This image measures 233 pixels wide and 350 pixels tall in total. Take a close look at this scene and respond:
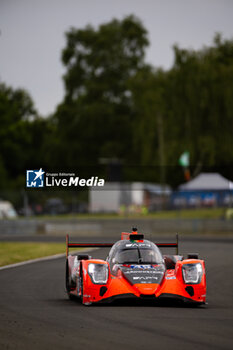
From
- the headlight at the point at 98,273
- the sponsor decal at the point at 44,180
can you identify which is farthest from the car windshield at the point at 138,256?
Answer: the sponsor decal at the point at 44,180

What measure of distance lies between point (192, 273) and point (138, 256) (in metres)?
1.12

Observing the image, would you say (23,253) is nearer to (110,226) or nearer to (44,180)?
(44,180)

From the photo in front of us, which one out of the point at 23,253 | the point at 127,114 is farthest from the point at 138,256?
the point at 127,114

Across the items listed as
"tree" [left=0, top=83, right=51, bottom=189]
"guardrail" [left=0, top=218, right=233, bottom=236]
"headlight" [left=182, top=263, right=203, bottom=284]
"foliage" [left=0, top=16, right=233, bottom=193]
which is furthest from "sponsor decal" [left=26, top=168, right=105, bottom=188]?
"tree" [left=0, top=83, right=51, bottom=189]

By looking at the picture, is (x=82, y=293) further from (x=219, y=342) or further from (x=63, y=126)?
(x=63, y=126)

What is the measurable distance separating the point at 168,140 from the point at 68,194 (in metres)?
15.5

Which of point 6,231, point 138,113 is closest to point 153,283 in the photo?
point 6,231

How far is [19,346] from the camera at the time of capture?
26.7 ft

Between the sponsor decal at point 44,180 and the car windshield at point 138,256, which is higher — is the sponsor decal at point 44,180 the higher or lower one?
the higher one

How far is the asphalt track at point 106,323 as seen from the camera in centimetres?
834

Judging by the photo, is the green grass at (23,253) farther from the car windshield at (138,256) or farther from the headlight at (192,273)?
the headlight at (192,273)

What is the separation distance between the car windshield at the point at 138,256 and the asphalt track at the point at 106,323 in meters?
0.82

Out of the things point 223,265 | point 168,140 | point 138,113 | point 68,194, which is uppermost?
point 138,113

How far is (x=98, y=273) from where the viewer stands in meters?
12.2
